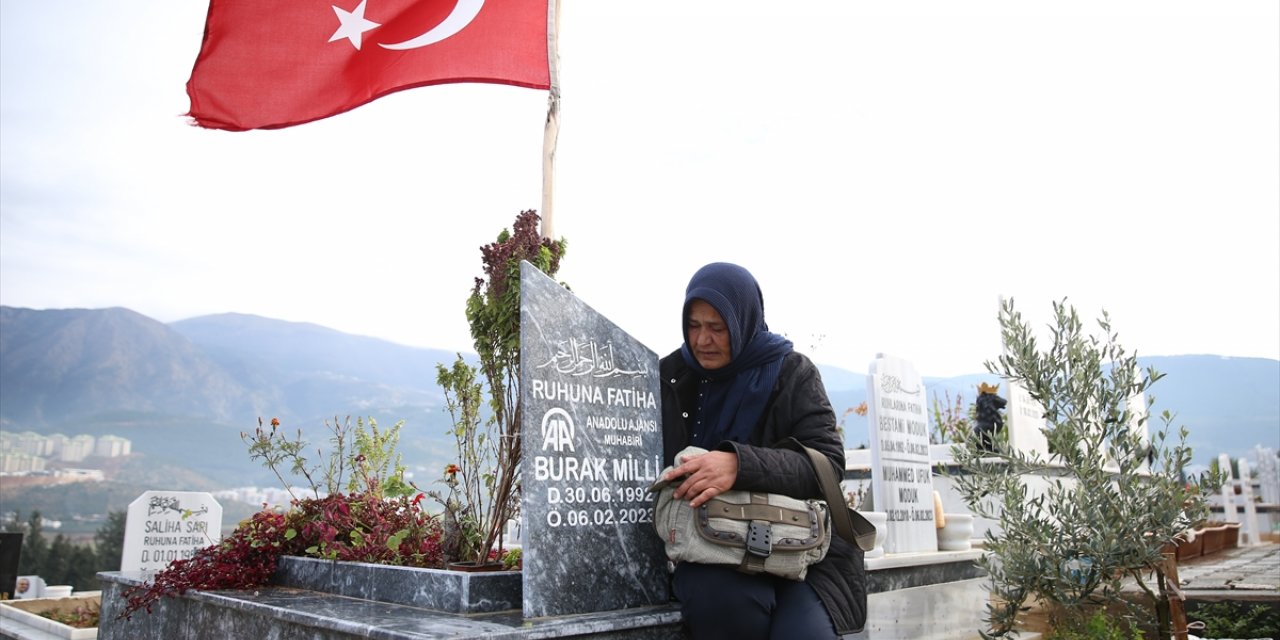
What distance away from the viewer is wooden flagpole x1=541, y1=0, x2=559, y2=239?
352 cm

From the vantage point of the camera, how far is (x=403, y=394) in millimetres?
158000

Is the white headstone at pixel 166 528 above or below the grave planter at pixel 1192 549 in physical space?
above

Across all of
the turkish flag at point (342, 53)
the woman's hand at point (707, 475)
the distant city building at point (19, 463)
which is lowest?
the distant city building at point (19, 463)

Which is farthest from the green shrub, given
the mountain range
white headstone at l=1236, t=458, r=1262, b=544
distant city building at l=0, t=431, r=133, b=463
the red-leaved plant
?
distant city building at l=0, t=431, r=133, b=463

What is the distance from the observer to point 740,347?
2764mm

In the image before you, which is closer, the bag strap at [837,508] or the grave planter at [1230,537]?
the bag strap at [837,508]

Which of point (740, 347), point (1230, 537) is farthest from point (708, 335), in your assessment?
point (1230, 537)

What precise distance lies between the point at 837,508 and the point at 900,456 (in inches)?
120

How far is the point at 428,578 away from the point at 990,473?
2462 millimetres

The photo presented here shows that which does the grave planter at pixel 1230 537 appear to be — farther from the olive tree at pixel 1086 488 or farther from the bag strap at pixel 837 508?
→ the bag strap at pixel 837 508

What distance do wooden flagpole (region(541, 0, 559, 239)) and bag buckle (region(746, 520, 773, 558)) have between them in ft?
5.16

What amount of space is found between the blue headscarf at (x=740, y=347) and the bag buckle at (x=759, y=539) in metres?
0.37

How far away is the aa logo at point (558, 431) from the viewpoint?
2684 millimetres

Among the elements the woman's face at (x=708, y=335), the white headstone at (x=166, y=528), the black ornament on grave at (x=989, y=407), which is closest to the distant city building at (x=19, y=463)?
the white headstone at (x=166, y=528)
